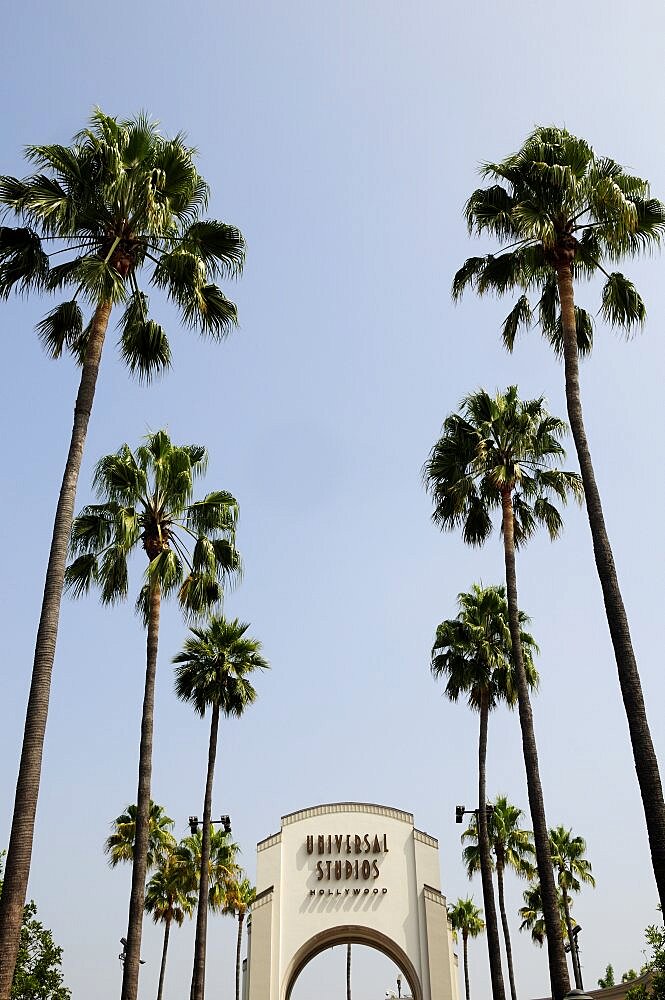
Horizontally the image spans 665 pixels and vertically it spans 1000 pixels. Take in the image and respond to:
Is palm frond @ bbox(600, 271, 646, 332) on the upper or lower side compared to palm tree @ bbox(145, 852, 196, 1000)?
upper

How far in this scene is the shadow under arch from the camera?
113 feet

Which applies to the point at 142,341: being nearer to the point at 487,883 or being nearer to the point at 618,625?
the point at 618,625

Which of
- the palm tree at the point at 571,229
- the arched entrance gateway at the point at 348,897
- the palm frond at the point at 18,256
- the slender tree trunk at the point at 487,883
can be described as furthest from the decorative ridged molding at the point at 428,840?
the palm frond at the point at 18,256

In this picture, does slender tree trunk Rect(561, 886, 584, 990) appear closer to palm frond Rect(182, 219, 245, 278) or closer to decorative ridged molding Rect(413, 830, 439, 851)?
decorative ridged molding Rect(413, 830, 439, 851)

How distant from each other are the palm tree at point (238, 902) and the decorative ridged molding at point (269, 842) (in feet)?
44.5

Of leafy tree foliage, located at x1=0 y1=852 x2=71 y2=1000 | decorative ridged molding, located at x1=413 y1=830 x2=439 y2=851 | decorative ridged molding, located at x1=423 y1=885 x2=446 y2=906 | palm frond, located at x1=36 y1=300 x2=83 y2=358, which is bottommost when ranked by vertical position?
leafy tree foliage, located at x1=0 y1=852 x2=71 y2=1000

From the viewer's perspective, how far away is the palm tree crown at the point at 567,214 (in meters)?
16.7

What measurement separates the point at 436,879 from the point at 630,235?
27087 millimetres

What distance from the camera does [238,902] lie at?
53969 mm

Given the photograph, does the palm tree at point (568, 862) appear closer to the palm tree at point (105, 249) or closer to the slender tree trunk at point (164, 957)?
the slender tree trunk at point (164, 957)

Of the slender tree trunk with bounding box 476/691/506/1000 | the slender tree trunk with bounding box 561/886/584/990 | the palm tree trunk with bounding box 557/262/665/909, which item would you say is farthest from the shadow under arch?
the palm tree trunk with bounding box 557/262/665/909

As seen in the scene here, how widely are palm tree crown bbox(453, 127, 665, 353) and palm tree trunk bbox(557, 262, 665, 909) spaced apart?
2.98 ft

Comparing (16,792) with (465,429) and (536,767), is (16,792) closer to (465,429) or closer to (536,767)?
(536,767)

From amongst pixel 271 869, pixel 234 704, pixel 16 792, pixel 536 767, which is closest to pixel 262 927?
pixel 271 869
